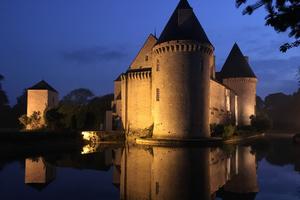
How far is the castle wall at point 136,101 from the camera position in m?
33.8

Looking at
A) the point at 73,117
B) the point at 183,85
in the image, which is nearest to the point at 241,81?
the point at 183,85

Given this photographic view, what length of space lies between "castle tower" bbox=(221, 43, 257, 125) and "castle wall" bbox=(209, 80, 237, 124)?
1.81 m

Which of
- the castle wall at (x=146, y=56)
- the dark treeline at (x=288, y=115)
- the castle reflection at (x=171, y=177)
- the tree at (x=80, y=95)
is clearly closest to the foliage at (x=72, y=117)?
the castle wall at (x=146, y=56)

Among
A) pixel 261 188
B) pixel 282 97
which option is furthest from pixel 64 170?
pixel 282 97

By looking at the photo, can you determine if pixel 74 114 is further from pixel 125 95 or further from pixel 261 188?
pixel 261 188

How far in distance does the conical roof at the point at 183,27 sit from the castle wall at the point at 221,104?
764 centimetres

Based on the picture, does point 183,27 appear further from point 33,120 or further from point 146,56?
point 33,120

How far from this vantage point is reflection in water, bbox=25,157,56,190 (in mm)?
11133

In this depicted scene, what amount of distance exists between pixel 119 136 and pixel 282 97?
231 ft

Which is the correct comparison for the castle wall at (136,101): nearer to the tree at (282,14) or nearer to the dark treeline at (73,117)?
the dark treeline at (73,117)

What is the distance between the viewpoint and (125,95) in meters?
35.6

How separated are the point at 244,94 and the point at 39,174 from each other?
137 ft

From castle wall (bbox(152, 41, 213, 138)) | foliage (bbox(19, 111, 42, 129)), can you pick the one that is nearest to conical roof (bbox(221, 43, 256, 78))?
castle wall (bbox(152, 41, 213, 138))

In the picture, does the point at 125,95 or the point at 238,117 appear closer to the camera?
the point at 125,95
